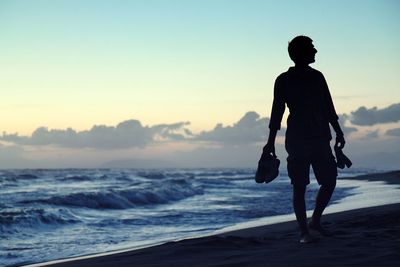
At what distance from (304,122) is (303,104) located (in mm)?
170

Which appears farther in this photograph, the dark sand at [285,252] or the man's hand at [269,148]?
the man's hand at [269,148]

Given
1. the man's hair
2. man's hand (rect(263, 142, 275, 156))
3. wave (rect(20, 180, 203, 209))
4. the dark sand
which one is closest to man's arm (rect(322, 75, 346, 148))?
the man's hair

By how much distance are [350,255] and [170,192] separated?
52.6 ft

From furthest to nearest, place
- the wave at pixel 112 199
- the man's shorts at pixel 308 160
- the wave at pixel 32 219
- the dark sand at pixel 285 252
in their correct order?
the wave at pixel 112 199
the wave at pixel 32 219
the man's shorts at pixel 308 160
the dark sand at pixel 285 252

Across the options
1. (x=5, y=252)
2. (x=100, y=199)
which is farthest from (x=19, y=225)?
(x=100, y=199)

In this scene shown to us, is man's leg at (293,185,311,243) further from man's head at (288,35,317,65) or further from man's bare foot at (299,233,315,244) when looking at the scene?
man's head at (288,35,317,65)

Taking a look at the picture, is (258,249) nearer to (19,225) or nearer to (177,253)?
(177,253)

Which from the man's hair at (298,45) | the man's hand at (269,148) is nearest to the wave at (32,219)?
the man's hand at (269,148)

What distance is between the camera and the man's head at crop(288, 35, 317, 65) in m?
4.44

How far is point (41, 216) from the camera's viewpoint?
10188mm

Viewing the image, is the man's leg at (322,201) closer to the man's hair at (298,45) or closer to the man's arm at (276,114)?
the man's arm at (276,114)

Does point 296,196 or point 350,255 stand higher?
point 296,196

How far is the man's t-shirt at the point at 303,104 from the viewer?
4.37 m

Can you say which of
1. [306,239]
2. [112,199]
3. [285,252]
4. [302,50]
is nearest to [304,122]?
[302,50]
